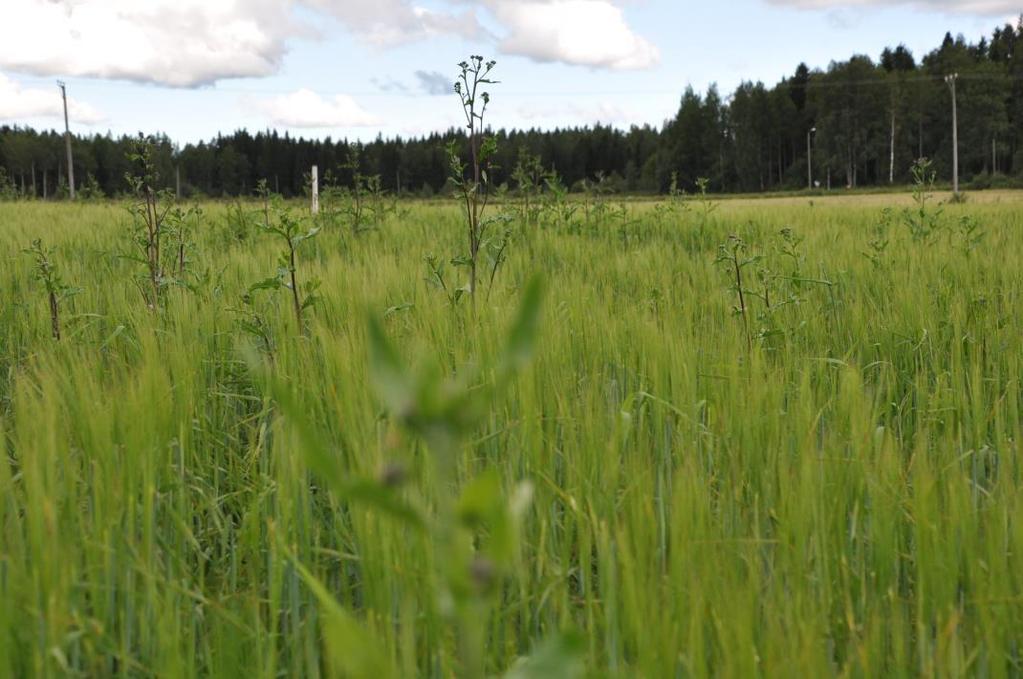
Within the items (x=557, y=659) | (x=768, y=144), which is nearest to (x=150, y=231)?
(x=557, y=659)

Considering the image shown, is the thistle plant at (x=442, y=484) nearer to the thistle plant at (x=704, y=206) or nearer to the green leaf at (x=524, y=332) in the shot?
the green leaf at (x=524, y=332)

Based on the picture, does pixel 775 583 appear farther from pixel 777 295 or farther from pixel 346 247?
pixel 346 247

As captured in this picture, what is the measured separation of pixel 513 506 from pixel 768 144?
78.2 metres

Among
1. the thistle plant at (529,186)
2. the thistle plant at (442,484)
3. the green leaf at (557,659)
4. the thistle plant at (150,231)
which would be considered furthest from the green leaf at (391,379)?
the thistle plant at (529,186)

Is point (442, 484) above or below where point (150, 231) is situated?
below

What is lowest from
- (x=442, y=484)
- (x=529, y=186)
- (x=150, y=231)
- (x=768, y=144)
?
(x=442, y=484)

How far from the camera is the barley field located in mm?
900

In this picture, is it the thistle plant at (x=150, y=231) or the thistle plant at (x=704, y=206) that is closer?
the thistle plant at (x=150, y=231)

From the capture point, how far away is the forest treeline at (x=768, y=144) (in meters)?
61.2

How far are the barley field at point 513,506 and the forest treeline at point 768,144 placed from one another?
141ft

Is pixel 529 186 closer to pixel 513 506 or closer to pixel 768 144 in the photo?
pixel 513 506

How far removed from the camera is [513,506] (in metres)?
0.42

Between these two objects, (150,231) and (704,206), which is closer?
(150,231)

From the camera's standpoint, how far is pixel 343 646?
1.43ft
